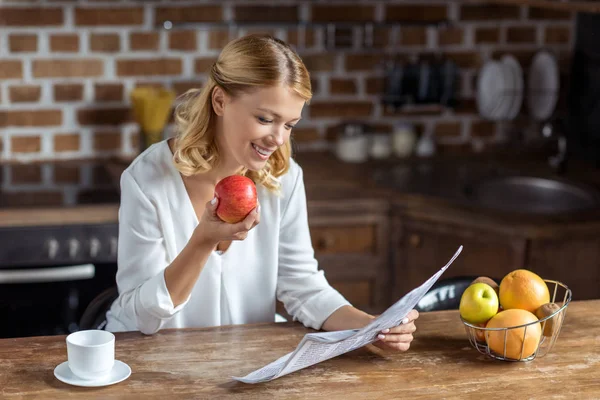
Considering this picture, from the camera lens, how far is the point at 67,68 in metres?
3.47

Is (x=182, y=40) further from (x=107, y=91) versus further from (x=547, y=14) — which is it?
(x=547, y=14)

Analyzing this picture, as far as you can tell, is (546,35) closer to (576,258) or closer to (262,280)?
(576,258)

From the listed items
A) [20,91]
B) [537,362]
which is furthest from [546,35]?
[537,362]

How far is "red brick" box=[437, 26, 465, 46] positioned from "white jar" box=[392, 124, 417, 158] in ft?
1.27

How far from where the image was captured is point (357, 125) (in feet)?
12.1

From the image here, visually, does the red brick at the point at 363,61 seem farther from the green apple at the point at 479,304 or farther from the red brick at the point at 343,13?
the green apple at the point at 479,304

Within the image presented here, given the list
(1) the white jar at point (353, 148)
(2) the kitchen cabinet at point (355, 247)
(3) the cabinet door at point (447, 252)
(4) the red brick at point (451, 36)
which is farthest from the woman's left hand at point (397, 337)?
(4) the red brick at point (451, 36)

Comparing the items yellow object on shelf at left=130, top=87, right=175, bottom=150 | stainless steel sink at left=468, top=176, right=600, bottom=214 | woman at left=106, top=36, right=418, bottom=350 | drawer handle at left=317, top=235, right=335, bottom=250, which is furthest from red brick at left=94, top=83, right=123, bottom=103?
woman at left=106, top=36, right=418, bottom=350

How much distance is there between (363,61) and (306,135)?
374mm

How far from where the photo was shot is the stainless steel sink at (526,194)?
3.38m

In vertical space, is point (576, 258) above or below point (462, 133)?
below

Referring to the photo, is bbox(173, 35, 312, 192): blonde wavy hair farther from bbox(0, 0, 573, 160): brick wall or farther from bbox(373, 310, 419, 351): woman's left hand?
bbox(0, 0, 573, 160): brick wall

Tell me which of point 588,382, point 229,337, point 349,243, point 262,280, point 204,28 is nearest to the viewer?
point 588,382

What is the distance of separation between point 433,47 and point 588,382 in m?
2.37
